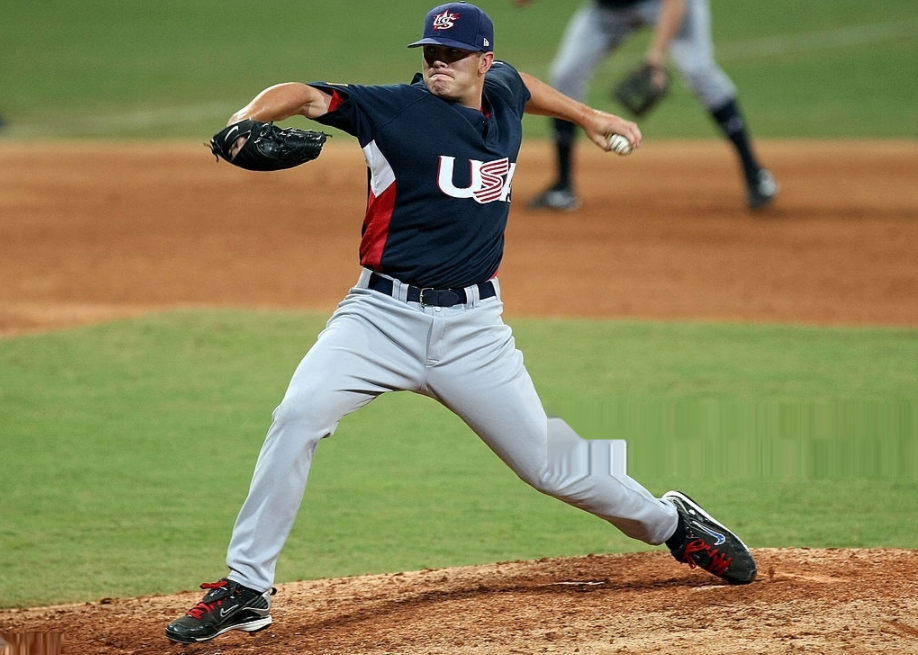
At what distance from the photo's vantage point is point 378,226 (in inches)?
162

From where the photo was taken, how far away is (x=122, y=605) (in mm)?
4414

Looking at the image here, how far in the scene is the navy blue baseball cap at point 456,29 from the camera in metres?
4.09

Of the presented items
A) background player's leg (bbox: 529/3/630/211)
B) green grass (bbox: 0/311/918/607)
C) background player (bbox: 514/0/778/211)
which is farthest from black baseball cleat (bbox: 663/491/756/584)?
background player's leg (bbox: 529/3/630/211)

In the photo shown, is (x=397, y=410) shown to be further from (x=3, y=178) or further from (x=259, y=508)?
(x=3, y=178)

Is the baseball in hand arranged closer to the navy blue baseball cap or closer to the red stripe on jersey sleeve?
the navy blue baseball cap

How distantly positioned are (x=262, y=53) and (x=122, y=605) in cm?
2004

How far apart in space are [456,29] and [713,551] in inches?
70.4

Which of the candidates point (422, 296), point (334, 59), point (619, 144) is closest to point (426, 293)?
point (422, 296)

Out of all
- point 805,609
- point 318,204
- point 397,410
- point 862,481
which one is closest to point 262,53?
point 318,204

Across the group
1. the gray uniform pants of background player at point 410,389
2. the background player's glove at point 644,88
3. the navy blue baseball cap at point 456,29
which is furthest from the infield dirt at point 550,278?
the navy blue baseball cap at point 456,29

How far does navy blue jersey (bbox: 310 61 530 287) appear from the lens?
4062 millimetres

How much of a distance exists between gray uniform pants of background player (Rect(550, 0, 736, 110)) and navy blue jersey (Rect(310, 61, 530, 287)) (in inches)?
280

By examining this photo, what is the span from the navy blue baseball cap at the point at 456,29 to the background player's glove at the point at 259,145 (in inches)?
22.0

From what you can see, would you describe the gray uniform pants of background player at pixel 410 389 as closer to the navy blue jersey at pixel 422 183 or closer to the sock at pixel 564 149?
the navy blue jersey at pixel 422 183
